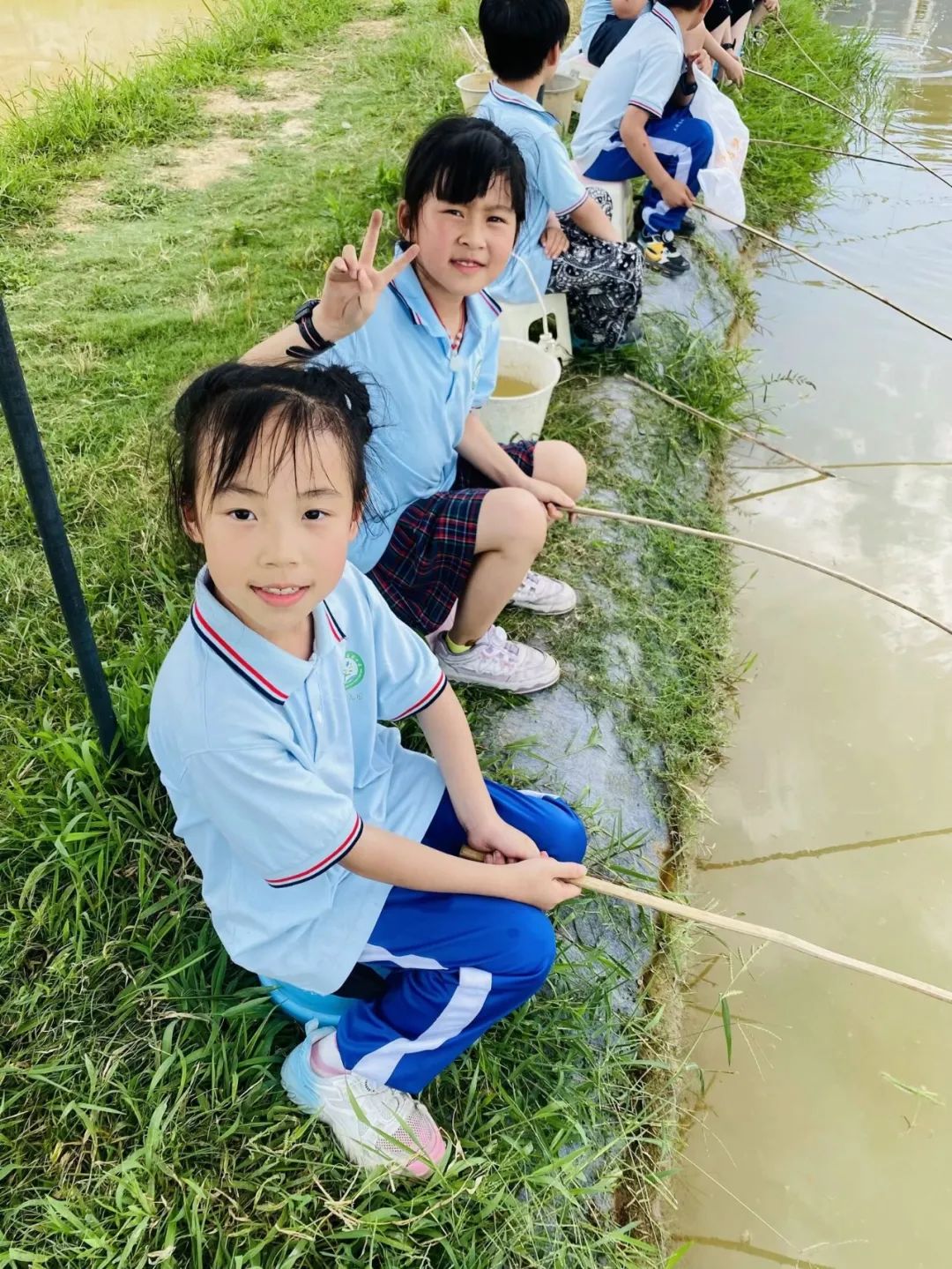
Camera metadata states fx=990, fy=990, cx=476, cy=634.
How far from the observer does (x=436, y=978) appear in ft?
4.92

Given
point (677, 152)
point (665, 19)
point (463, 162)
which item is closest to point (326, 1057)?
point (463, 162)

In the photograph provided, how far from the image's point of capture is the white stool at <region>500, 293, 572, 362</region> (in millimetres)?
3102

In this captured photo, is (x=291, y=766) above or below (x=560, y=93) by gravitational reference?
below

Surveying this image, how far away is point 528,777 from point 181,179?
3.84 m

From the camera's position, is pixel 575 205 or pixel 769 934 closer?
pixel 769 934

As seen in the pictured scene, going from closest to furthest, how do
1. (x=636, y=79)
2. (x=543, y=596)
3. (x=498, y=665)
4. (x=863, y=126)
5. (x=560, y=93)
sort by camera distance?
(x=498, y=665) → (x=543, y=596) → (x=636, y=79) → (x=560, y=93) → (x=863, y=126)

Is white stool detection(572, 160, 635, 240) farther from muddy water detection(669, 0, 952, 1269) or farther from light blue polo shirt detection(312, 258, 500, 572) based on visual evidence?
light blue polo shirt detection(312, 258, 500, 572)

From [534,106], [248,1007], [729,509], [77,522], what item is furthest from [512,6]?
[248,1007]

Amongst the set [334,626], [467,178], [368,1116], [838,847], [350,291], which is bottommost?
[838,847]

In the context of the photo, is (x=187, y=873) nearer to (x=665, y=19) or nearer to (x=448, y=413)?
(x=448, y=413)

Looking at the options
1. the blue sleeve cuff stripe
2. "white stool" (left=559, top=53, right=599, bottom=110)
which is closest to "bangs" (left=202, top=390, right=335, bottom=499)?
the blue sleeve cuff stripe

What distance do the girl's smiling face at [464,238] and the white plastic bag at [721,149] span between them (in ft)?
7.10

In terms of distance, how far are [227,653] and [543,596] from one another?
1366 millimetres

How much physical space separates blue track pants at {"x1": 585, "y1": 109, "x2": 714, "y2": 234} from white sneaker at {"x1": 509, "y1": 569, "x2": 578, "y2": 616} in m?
2.21
